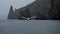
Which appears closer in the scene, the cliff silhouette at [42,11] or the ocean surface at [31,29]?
the ocean surface at [31,29]

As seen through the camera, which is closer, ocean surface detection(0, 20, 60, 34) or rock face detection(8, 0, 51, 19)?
ocean surface detection(0, 20, 60, 34)

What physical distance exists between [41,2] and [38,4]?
119cm

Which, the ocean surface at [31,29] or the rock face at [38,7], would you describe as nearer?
the ocean surface at [31,29]

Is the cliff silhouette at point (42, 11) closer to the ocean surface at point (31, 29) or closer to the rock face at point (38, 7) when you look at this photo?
the rock face at point (38, 7)

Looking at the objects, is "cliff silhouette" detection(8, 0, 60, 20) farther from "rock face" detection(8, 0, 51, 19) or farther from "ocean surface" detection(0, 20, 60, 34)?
"ocean surface" detection(0, 20, 60, 34)

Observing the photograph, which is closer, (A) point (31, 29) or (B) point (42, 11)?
(A) point (31, 29)

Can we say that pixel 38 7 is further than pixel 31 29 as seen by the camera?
Yes

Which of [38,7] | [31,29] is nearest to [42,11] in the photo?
[38,7]

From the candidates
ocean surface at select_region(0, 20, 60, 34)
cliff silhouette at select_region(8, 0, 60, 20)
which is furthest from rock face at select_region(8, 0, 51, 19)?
ocean surface at select_region(0, 20, 60, 34)

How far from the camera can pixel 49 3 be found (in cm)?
3700

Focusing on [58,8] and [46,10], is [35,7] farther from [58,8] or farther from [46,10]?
[58,8]

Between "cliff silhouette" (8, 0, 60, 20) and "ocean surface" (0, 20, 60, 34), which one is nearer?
"ocean surface" (0, 20, 60, 34)

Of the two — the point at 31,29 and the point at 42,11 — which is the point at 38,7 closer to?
the point at 42,11

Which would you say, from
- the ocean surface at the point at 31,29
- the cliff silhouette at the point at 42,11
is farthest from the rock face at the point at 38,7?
the ocean surface at the point at 31,29
